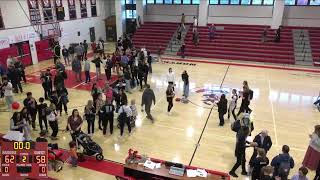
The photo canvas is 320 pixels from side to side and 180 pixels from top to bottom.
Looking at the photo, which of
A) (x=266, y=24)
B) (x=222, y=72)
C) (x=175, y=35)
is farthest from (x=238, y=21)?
(x=222, y=72)

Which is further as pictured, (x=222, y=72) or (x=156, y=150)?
(x=222, y=72)

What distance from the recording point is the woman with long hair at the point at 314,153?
6.91 meters

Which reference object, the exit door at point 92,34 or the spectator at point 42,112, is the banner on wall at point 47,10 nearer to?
the exit door at point 92,34

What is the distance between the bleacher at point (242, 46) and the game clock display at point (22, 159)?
16173mm

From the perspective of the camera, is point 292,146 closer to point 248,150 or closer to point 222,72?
point 248,150

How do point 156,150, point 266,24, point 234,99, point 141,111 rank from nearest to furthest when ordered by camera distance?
point 156,150 → point 234,99 → point 141,111 → point 266,24

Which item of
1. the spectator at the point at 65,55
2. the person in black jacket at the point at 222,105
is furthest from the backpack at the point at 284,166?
the spectator at the point at 65,55

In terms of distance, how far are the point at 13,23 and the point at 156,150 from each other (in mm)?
13724

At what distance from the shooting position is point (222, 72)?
16.8 m

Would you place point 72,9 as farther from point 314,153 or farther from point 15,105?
point 314,153

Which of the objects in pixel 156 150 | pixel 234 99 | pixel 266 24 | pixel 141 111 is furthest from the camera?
pixel 266 24

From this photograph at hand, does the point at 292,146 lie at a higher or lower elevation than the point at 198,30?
lower

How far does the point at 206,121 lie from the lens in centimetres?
1034

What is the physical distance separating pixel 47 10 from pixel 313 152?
18428mm
